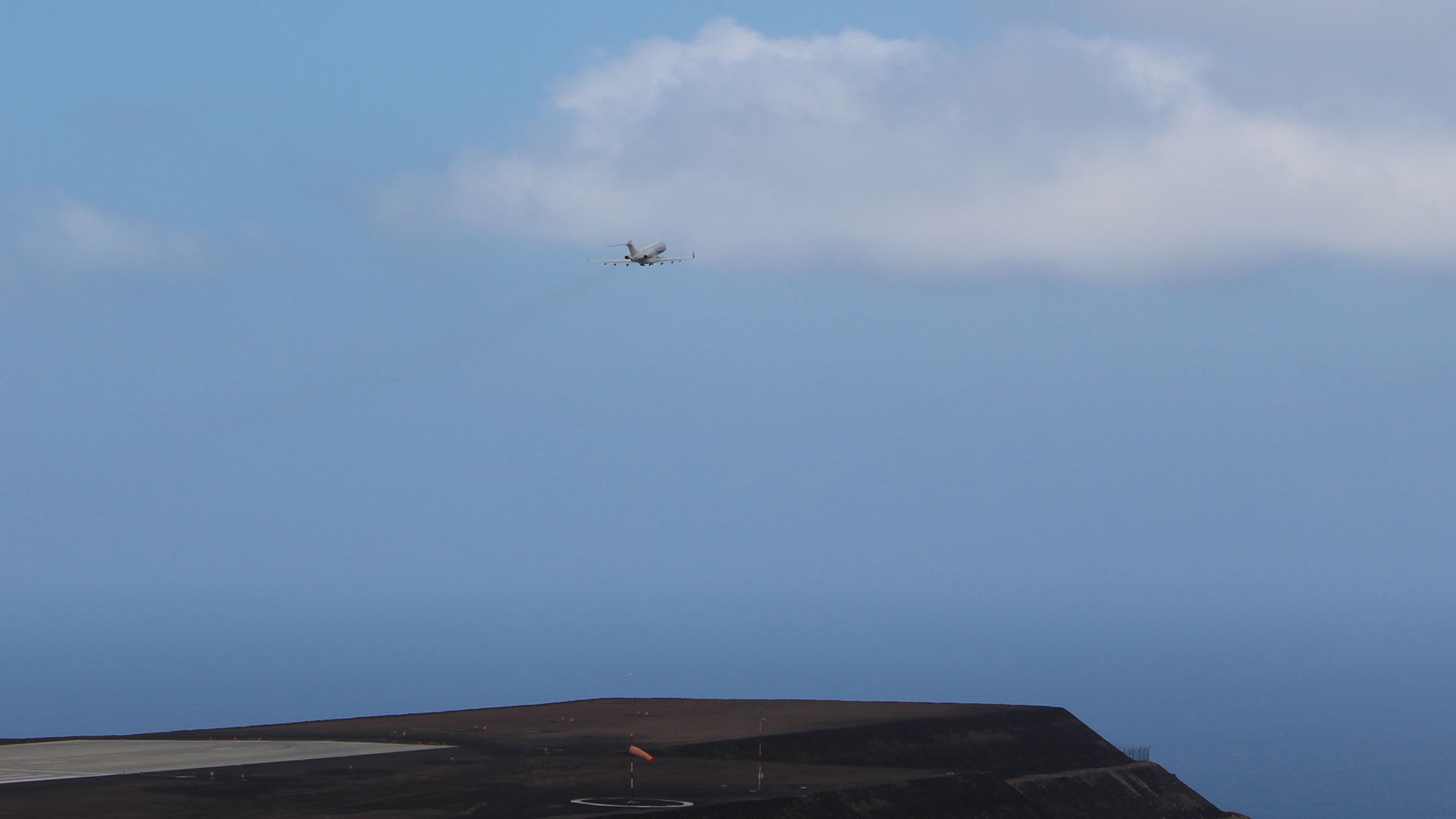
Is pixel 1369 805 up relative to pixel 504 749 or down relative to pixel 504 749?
down

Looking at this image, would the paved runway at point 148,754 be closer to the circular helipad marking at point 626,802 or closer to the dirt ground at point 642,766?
the dirt ground at point 642,766

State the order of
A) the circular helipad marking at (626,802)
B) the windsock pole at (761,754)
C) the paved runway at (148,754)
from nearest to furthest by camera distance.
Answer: the circular helipad marking at (626,802), the windsock pole at (761,754), the paved runway at (148,754)

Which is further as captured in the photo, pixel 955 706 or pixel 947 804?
pixel 955 706

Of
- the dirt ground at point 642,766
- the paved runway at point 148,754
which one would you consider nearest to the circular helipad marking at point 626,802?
the dirt ground at point 642,766

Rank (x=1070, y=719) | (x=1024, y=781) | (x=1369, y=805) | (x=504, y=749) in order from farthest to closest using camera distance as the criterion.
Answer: (x=1369, y=805) → (x=1070, y=719) → (x=1024, y=781) → (x=504, y=749)

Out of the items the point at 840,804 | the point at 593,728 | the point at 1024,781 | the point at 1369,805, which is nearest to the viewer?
the point at 840,804

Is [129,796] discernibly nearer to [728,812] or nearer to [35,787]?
[35,787]

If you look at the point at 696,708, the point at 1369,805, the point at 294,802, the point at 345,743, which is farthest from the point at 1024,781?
the point at 1369,805

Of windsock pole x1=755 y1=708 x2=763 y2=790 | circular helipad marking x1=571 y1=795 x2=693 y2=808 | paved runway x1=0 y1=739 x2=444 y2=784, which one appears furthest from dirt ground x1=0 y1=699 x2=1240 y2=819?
paved runway x1=0 y1=739 x2=444 y2=784
